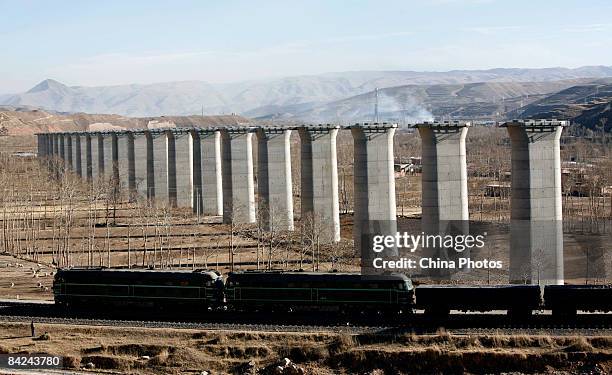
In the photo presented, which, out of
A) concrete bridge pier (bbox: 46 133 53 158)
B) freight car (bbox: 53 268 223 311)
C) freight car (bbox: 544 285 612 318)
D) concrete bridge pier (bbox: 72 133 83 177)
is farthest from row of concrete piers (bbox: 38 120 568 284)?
concrete bridge pier (bbox: 46 133 53 158)

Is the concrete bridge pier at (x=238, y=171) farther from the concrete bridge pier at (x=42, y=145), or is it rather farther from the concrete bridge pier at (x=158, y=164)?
the concrete bridge pier at (x=42, y=145)

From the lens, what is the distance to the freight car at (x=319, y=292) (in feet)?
118

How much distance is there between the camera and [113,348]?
33844 mm

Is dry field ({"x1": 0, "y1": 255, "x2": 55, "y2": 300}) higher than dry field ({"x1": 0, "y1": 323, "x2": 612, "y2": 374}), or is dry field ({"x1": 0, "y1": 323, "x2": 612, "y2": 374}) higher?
dry field ({"x1": 0, "y1": 255, "x2": 55, "y2": 300})

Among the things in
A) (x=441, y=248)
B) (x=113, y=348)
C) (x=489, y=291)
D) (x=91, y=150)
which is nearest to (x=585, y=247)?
(x=441, y=248)

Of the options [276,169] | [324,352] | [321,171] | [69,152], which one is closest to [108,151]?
[69,152]

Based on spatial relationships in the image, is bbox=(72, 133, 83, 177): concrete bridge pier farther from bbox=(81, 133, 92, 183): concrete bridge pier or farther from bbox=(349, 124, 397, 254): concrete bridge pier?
bbox=(349, 124, 397, 254): concrete bridge pier

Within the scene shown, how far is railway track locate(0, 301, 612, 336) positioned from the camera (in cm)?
3378

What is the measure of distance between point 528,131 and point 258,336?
20784 mm

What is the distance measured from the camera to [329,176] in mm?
63438

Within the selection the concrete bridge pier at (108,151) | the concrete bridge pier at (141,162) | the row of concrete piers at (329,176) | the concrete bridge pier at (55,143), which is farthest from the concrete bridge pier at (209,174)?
the concrete bridge pier at (55,143)

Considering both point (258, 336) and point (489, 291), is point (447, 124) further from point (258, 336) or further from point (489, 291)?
point (258, 336)

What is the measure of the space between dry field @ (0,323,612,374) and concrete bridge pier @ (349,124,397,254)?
76.5 feet

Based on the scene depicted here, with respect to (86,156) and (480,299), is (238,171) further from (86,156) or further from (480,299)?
(86,156)
